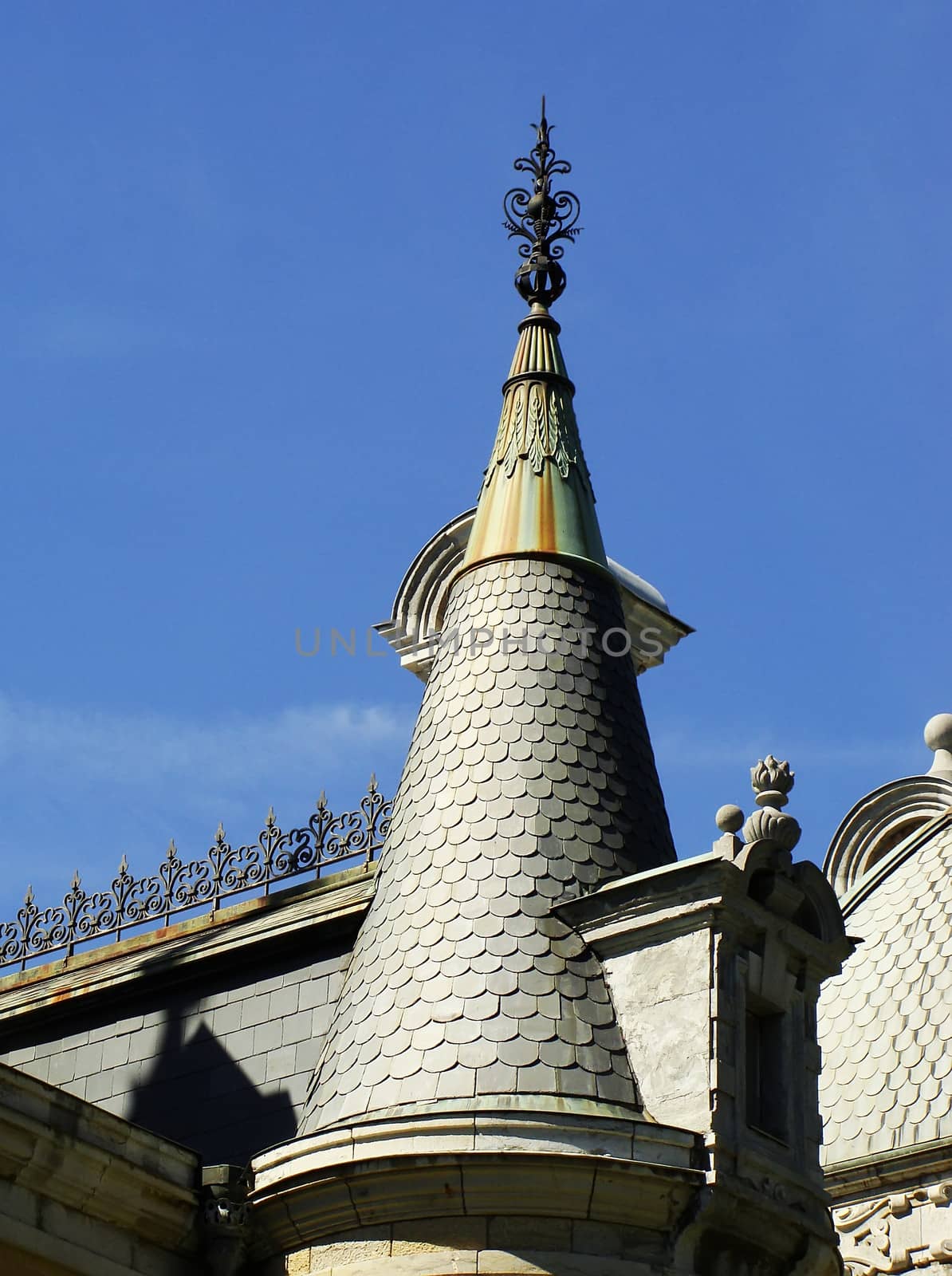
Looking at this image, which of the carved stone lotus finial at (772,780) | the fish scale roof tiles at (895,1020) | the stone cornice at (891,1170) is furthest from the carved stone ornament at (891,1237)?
the carved stone lotus finial at (772,780)

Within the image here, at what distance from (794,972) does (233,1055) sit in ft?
13.6

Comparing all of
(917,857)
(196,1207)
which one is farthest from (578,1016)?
(917,857)

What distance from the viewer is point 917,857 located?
73.9ft

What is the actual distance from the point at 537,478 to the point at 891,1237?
6837 millimetres

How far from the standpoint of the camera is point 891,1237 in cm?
1922

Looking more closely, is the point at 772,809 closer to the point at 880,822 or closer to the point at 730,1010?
the point at 730,1010

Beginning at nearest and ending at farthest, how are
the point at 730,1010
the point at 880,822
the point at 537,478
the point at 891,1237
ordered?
the point at 730,1010
the point at 537,478
the point at 891,1237
the point at 880,822

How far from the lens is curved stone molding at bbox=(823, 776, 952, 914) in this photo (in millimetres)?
23578

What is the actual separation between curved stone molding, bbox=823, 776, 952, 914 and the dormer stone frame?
816 cm

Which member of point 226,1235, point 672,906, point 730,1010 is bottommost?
point 226,1235

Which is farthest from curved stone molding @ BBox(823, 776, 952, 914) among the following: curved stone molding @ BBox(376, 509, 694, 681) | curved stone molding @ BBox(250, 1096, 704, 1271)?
curved stone molding @ BBox(250, 1096, 704, 1271)

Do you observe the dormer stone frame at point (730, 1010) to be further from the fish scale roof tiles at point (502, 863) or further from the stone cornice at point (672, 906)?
the fish scale roof tiles at point (502, 863)

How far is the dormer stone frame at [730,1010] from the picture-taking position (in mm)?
13992

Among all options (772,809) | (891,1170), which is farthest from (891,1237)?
(772,809)
